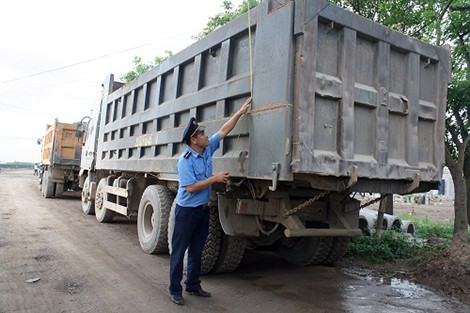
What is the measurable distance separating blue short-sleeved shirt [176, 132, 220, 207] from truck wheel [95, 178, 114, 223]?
4957 mm

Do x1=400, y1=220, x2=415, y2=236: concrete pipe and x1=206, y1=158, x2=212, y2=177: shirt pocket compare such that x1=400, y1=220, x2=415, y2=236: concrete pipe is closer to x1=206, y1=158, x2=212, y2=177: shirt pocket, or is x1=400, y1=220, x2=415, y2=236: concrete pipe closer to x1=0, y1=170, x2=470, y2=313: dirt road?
x1=0, y1=170, x2=470, y2=313: dirt road

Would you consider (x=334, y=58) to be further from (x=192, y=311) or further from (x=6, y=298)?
(x=6, y=298)

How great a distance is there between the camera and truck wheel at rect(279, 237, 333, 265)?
5.13 meters

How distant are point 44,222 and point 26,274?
394 centimetres

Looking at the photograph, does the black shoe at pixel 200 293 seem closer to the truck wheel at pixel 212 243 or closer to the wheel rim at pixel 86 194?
the truck wheel at pixel 212 243

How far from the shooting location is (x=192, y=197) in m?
3.60

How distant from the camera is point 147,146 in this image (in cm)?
591

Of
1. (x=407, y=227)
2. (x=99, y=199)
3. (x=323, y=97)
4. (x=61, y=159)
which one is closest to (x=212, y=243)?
(x=323, y=97)

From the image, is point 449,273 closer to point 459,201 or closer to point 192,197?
point 459,201

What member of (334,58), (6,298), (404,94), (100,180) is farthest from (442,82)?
(100,180)

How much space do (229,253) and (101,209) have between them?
188 inches

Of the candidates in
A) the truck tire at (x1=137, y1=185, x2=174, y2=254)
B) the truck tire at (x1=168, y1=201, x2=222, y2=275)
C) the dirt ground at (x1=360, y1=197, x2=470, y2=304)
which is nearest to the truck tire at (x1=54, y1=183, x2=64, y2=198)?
the truck tire at (x1=137, y1=185, x2=174, y2=254)

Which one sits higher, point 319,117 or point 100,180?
point 319,117

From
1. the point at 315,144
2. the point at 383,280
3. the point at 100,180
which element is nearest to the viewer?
the point at 315,144
